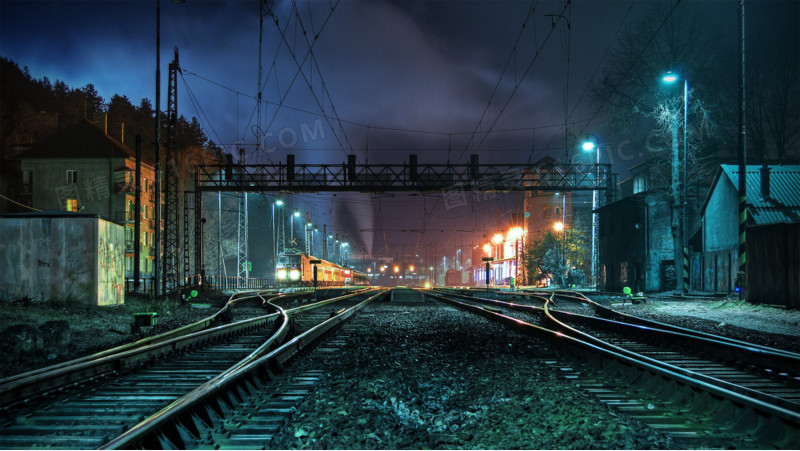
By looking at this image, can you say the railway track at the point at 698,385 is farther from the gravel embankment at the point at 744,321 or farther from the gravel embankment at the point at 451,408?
the gravel embankment at the point at 744,321

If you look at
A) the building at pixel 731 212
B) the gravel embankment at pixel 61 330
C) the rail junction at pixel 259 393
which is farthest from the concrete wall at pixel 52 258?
the building at pixel 731 212

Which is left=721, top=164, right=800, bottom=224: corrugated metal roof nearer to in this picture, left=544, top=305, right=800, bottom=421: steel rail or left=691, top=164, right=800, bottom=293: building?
left=691, top=164, right=800, bottom=293: building

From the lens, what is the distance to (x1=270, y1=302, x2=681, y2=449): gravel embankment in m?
4.25

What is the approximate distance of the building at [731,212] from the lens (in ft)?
76.0

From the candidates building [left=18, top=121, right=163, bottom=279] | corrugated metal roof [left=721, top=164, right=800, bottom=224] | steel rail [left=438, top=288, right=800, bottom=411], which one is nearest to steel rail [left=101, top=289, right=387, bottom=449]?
steel rail [left=438, top=288, right=800, bottom=411]

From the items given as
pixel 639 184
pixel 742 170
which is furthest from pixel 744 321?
pixel 639 184

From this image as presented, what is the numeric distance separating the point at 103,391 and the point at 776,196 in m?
26.2

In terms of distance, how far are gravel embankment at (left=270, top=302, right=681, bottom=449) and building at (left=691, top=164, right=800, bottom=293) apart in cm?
1744

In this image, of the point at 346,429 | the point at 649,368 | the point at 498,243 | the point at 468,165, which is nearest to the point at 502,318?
the point at 649,368

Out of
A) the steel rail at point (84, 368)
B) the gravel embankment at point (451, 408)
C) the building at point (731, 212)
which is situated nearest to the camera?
the gravel embankment at point (451, 408)

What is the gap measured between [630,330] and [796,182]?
1853cm

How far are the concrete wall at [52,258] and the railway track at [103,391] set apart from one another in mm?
9956

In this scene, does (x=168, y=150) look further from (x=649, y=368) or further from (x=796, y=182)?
(x=796, y=182)

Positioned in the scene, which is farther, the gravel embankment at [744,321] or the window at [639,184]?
the window at [639,184]
